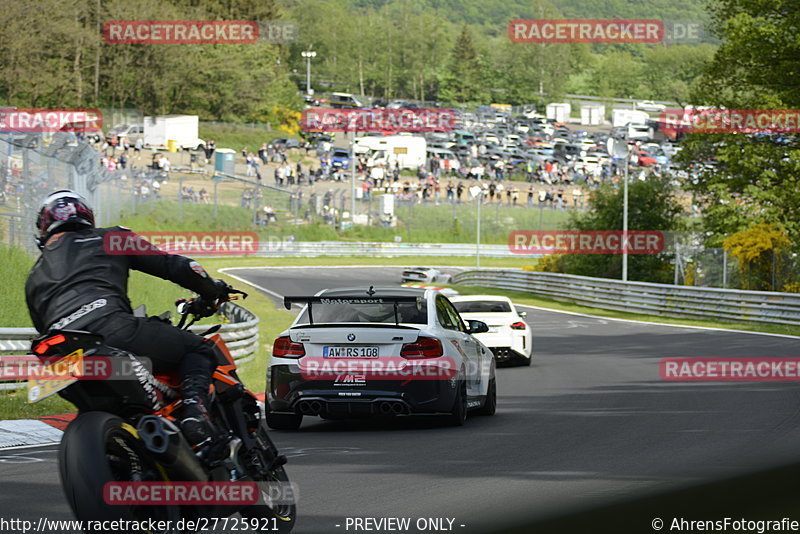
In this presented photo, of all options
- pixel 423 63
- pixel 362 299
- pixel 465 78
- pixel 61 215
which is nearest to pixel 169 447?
pixel 61 215

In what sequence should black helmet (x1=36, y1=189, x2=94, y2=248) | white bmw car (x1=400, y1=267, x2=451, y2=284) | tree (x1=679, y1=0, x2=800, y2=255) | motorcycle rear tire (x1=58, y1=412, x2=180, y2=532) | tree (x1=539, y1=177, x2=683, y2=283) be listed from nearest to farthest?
motorcycle rear tire (x1=58, y1=412, x2=180, y2=532) → black helmet (x1=36, y1=189, x2=94, y2=248) → tree (x1=679, y1=0, x2=800, y2=255) → tree (x1=539, y1=177, x2=683, y2=283) → white bmw car (x1=400, y1=267, x2=451, y2=284)

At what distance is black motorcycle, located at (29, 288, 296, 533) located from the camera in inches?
171

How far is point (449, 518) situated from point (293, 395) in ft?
14.9

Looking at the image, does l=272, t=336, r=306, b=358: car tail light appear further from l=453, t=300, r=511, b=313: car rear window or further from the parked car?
the parked car

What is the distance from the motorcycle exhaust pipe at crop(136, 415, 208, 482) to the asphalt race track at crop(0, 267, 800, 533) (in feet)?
4.98

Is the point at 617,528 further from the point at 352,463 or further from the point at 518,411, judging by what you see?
the point at 518,411

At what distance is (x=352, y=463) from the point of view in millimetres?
8953

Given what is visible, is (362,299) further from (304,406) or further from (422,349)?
(304,406)

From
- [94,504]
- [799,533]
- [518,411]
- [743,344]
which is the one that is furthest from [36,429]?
[743,344]

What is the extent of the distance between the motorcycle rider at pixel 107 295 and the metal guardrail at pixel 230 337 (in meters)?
7.44

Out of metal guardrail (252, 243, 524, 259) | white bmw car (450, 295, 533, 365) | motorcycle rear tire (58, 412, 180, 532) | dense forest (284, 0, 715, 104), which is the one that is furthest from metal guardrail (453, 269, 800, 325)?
dense forest (284, 0, 715, 104)

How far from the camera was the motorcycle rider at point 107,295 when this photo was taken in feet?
16.6

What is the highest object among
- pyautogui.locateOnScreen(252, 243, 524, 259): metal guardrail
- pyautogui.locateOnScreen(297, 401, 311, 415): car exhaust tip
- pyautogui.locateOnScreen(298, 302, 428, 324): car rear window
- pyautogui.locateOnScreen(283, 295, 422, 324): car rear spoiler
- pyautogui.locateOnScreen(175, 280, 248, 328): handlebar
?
pyautogui.locateOnScreen(175, 280, 248, 328): handlebar

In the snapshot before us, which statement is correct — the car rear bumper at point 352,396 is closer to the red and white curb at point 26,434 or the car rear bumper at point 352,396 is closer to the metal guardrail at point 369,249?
the red and white curb at point 26,434
